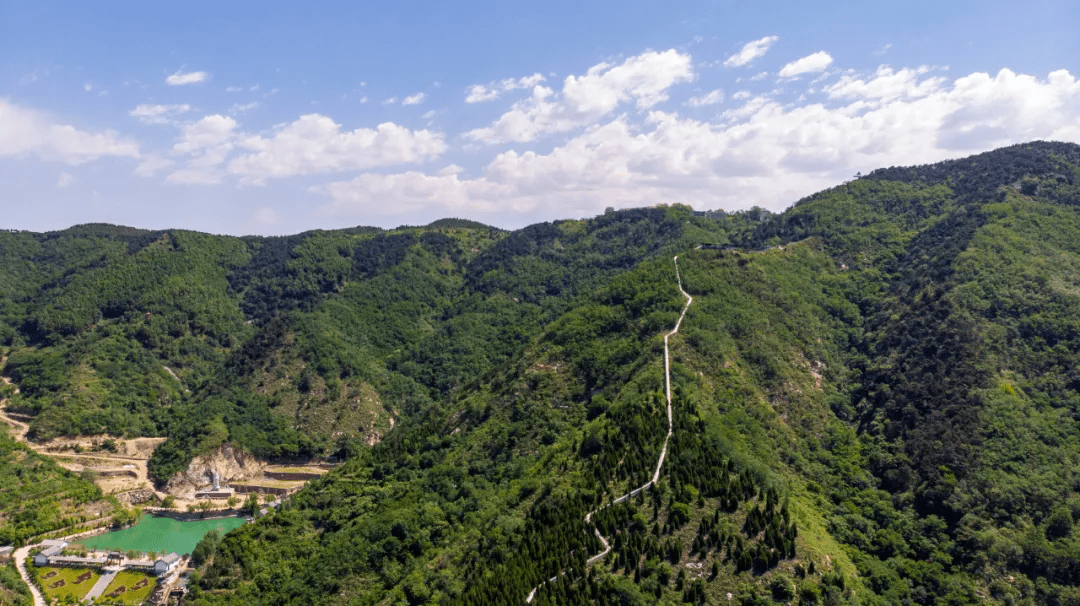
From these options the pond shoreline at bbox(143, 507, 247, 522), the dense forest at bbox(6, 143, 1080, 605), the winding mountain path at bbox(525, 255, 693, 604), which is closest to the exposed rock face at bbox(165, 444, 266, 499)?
the dense forest at bbox(6, 143, 1080, 605)

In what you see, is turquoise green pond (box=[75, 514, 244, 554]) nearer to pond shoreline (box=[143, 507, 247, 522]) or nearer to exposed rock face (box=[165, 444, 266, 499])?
pond shoreline (box=[143, 507, 247, 522])

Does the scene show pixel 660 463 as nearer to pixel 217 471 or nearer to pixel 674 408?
pixel 674 408

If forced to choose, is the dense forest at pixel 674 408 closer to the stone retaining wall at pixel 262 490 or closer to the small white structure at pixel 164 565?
the small white structure at pixel 164 565

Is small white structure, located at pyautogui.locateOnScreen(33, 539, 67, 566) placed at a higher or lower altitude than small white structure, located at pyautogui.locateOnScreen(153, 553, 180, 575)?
higher

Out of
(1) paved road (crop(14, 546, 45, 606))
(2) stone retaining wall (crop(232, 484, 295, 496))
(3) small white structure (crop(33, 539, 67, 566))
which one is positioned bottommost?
(2) stone retaining wall (crop(232, 484, 295, 496))

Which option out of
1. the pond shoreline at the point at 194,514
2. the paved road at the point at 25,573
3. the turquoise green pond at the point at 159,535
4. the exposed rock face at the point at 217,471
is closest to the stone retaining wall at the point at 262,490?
the exposed rock face at the point at 217,471
